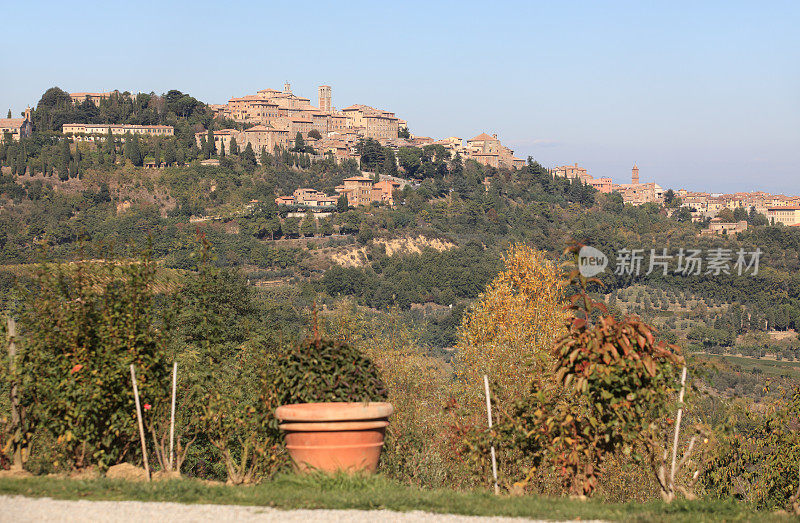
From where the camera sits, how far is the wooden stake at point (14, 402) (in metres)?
5.96

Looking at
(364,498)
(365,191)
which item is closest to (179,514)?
(364,498)

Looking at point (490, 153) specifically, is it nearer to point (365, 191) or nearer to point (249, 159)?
point (365, 191)

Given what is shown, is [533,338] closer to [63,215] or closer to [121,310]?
[121,310]

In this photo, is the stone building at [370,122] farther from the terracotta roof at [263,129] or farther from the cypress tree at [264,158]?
the cypress tree at [264,158]

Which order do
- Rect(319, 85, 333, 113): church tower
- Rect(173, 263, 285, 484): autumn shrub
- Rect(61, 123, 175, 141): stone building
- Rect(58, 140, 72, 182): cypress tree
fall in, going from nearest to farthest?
Rect(173, 263, 285, 484): autumn shrub, Rect(58, 140, 72, 182): cypress tree, Rect(61, 123, 175, 141): stone building, Rect(319, 85, 333, 113): church tower

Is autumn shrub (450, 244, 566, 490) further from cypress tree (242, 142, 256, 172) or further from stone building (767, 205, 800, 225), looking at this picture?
stone building (767, 205, 800, 225)

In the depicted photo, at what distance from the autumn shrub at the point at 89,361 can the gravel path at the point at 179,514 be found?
3.98 ft

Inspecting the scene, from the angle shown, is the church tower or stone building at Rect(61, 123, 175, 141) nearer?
stone building at Rect(61, 123, 175, 141)

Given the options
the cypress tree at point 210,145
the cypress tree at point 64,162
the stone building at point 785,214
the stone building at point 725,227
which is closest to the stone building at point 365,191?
the cypress tree at point 210,145

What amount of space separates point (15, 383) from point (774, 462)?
18.2 feet

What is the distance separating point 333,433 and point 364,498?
71cm

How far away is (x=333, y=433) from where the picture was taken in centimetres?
537

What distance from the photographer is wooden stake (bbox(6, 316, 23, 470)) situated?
5965mm

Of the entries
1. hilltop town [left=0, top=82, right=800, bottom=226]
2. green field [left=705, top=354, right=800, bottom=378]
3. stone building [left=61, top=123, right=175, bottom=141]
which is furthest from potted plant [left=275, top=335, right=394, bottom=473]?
stone building [left=61, top=123, right=175, bottom=141]
